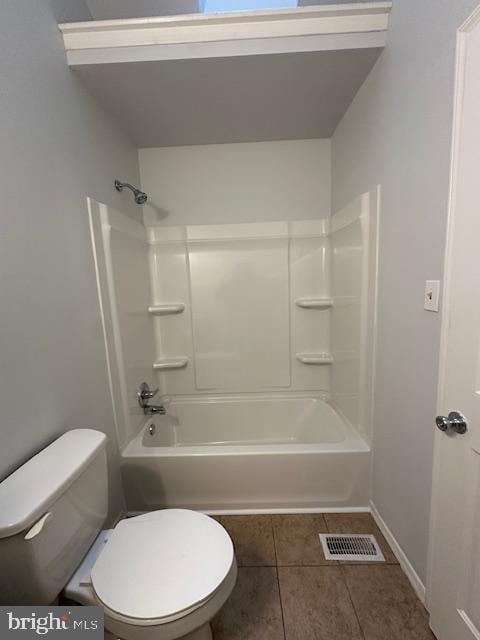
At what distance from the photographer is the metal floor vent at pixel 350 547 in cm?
131

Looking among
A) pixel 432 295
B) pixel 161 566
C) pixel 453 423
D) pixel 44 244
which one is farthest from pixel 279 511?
pixel 44 244

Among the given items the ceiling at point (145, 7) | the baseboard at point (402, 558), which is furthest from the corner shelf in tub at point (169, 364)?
the ceiling at point (145, 7)

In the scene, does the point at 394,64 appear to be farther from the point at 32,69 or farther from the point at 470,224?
the point at 32,69

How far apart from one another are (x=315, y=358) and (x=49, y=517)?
1.74 meters

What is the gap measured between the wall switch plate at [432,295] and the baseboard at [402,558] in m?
1.11

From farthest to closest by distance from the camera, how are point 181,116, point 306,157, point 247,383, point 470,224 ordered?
point 247,383
point 306,157
point 181,116
point 470,224

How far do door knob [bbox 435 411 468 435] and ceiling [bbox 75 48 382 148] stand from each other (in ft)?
4.81

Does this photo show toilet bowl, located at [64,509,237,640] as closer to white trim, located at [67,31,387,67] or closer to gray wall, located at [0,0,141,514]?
gray wall, located at [0,0,141,514]

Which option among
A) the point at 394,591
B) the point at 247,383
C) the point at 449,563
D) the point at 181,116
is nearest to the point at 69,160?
the point at 181,116

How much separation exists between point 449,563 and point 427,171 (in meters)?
1.31

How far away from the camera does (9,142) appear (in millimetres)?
896

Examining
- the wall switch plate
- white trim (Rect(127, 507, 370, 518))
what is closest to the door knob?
the wall switch plate

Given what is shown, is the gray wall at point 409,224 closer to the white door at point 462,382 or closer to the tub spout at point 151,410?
the white door at point 462,382

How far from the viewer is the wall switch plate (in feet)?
3.12
